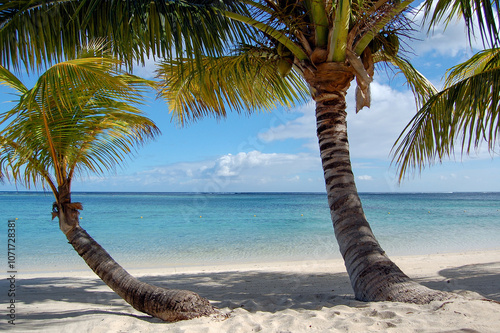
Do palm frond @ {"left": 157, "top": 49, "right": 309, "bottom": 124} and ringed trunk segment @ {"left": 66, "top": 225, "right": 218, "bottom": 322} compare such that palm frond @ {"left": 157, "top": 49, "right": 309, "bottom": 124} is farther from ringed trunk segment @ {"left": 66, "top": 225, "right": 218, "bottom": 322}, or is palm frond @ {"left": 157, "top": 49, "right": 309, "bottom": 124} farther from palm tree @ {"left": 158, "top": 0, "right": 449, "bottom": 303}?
Answer: ringed trunk segment @ {"left": 66, "top": 225, "right": 218, "bottom": 322}

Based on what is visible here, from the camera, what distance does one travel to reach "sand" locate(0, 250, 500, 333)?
2677 mm

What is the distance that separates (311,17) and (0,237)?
15.5 meters

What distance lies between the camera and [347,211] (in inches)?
143

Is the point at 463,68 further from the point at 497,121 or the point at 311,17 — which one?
the point at 311,17

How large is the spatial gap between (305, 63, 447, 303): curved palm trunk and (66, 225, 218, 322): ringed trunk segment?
1468mm

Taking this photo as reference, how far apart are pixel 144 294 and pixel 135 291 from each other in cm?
11

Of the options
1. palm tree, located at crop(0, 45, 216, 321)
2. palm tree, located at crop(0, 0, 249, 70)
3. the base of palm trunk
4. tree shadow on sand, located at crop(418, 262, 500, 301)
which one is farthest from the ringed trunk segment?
tree shadow on sand, located at crop(418, 262, 500, 301)

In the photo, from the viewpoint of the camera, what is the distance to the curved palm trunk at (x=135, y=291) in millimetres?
3180

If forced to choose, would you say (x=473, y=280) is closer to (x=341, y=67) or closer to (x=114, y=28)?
(x=341, y=67)

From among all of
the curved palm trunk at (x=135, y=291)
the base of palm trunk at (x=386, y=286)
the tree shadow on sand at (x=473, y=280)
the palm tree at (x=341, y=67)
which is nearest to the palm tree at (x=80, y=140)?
the curved palm trunk at (x=135, y=291)

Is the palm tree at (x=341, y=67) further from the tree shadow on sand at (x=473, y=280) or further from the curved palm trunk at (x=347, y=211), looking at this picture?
the tree shadow on sand at (x=473, y=280)

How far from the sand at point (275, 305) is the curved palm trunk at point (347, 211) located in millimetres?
195

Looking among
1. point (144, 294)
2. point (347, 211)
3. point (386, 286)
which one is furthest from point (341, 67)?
point (144, 294)

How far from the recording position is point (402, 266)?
7.10 meters
